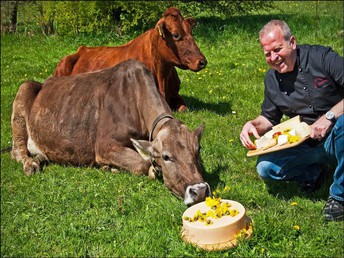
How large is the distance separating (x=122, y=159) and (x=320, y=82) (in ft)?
8.70

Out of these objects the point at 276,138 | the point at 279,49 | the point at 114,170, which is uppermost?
the point at 279,49

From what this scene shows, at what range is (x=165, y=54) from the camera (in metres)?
8.91

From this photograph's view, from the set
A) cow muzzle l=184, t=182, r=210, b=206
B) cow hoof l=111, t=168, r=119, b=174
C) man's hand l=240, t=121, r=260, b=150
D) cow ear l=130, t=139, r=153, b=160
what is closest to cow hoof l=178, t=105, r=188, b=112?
cow hoof l=111, t=168, r=119, b=174

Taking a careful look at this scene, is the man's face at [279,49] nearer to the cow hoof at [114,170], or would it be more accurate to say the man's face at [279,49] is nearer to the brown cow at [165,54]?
the cow hoof at [114,170]

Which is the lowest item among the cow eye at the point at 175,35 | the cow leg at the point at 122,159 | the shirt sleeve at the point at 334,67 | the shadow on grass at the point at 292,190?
the cow leg at the point at 122,159

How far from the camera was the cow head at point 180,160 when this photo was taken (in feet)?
17.4

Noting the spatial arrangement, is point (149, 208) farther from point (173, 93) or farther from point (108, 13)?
point (108, 13)

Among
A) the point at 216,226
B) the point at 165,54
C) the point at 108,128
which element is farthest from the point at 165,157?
the point at 165,54

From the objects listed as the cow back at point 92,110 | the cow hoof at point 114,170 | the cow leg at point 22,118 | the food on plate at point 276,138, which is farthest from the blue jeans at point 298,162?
the cow leg at point 22,118

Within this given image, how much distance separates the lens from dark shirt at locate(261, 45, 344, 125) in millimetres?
5113

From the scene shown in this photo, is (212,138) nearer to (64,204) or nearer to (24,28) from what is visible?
(64,204)

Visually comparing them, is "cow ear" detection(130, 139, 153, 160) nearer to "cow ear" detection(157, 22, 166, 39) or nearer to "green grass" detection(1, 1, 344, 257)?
"green grass" detection(1, 1, 344, 257)

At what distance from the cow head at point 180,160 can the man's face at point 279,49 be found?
1.18m

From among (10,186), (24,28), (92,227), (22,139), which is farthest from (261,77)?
(24,28)
